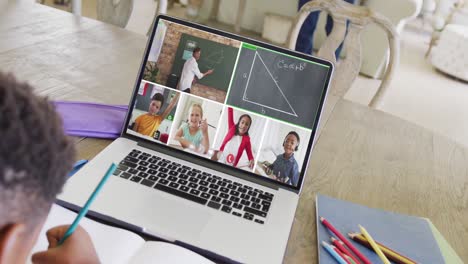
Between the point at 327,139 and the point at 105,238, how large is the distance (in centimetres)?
57

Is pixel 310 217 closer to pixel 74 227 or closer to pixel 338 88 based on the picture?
pixel 74 227

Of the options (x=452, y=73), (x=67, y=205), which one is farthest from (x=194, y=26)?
(x=452, y=73)

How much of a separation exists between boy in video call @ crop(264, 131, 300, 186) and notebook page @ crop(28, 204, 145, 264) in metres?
0.26

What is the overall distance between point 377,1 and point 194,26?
281 cm

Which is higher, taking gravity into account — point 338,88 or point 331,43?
point 331,43

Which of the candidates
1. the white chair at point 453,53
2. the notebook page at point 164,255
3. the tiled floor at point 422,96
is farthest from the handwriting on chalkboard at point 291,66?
the white chair at point 453,53

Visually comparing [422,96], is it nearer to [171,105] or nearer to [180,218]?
[171,105]

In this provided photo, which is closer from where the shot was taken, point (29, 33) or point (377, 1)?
point (29, 33)

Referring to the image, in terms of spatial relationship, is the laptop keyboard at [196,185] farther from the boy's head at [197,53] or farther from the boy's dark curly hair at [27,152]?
the boy's dark curly hair at [27,152]

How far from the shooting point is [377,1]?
3.22 meters

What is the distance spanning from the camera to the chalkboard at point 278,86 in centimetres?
74

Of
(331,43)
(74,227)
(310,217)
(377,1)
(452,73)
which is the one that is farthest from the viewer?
(452,73)

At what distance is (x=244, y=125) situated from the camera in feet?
2.43

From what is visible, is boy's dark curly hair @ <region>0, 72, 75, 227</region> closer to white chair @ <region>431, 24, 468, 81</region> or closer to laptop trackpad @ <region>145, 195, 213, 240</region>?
laptop trackpad @ <region>145, 195, 213, 240</region>
